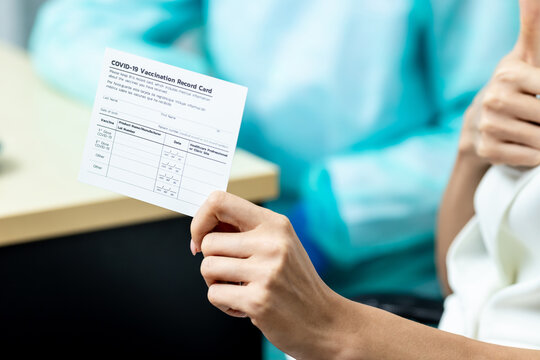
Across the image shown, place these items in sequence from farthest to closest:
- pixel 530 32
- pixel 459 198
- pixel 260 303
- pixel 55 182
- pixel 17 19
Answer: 1. pixel 17 19
2. pixel 55 182
3. pixel 459 198
4. pixel 530 32
5. pixel 260 303

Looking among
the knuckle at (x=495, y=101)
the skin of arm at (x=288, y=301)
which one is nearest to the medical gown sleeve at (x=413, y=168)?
the knuckle at (x=495, y=101)

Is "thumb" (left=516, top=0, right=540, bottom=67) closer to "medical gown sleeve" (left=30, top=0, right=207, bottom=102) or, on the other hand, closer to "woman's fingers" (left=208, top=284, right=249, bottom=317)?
"woman's fingers" (left=208, top=284, right=249, bottom=317)

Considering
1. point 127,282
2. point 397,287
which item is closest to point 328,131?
point 397,287

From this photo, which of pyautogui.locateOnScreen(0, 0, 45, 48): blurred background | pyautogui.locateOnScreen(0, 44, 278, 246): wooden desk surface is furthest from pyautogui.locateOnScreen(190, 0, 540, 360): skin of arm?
pyautogui.locateOnScreen(0, 0, 45, 48): blurred background

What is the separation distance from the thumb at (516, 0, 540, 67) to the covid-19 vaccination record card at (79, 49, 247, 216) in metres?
0.27

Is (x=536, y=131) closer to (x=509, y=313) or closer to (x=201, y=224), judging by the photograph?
(x=509, y=313)

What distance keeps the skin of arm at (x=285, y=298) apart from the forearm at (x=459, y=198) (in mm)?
275

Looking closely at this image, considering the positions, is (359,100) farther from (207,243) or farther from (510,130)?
(207,243)

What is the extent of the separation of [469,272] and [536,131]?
0.17m

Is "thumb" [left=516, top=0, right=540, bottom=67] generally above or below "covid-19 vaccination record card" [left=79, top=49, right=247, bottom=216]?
above

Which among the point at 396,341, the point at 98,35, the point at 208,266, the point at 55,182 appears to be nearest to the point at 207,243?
the point at 208,266

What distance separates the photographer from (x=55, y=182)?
884 mm

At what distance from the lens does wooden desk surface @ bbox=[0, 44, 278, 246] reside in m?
0.82

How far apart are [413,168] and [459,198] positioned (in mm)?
259
